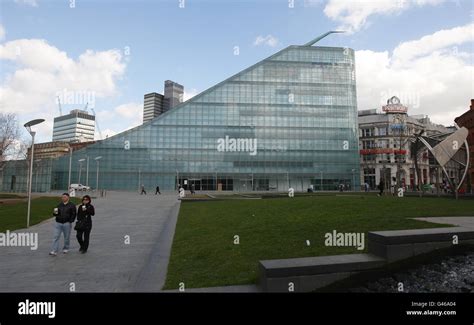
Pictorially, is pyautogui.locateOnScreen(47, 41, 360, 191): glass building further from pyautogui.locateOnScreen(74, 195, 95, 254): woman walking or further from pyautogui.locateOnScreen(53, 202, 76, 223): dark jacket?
pyautogui.locateOnScreen(74, 195, 95, 254): woman walking

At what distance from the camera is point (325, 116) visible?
283 feet

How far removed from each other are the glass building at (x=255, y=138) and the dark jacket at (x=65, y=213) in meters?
67.2

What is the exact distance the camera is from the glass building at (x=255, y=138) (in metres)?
78.2

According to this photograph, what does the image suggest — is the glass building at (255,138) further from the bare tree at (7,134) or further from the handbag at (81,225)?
the handbag at (81,225)

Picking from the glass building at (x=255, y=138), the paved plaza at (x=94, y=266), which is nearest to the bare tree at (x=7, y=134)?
the glass building at (x=255, y=138)

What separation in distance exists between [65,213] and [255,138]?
7352 cm

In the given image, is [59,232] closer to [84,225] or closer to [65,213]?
[65,213]

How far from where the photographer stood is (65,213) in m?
10.9

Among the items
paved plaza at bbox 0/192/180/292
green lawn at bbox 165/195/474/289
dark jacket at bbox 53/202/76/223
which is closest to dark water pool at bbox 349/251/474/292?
green lawn at bbox 165/195/474/289

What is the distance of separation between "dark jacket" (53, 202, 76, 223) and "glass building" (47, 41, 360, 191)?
2646 inches

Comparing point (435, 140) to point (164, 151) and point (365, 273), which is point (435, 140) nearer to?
point (365, 273)

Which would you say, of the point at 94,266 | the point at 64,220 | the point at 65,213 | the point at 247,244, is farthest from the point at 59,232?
the point at 247,244
